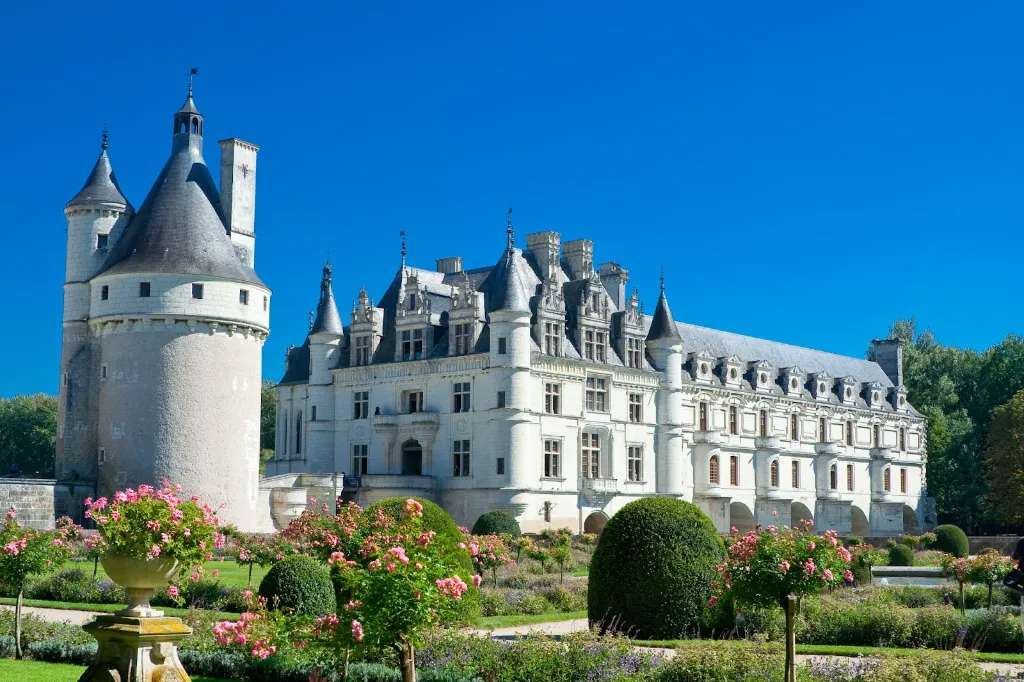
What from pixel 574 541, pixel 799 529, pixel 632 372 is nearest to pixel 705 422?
pixel 632 372

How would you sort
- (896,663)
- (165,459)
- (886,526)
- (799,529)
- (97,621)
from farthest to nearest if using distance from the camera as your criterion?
(886,526) → (165,459) → (799,529) → (896,663) → (97,621)

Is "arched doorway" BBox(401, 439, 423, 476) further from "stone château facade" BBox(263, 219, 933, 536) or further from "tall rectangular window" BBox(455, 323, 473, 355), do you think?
"tall rectangular window" BBox(455, 323, 473, 355)

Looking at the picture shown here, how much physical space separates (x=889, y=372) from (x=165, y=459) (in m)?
44.6

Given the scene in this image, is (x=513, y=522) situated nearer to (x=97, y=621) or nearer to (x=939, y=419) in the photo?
(x=97, y=621)

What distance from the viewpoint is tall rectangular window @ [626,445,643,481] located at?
46969mm

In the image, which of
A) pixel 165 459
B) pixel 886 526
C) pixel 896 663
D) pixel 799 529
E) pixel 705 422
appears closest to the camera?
pixel 896 663

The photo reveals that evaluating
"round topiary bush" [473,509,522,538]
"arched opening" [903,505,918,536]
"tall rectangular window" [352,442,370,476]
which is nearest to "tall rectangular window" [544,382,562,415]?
"round topiary bush" [473,509,522,538]

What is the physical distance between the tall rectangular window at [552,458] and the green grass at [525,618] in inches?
803

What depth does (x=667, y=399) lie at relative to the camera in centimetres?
4866

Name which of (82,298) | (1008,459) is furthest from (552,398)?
(1008,459)

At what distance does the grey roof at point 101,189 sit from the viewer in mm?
40844

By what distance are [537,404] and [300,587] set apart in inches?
1026

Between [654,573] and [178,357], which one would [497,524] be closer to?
[178,357]

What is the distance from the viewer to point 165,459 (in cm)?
3725
